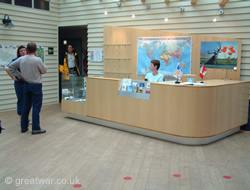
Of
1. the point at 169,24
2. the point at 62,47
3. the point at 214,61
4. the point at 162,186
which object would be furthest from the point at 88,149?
the point at 62,47

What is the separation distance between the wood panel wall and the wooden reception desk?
3.30 metres

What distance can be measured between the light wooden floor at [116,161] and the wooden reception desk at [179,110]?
208mm

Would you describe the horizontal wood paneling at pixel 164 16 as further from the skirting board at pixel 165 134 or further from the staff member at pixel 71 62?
the skirting board at pixel 165 134

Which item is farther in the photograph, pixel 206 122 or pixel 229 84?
pixel 229 84

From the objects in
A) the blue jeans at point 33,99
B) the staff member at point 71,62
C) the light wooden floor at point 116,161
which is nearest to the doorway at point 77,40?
the staff member at point 71,62

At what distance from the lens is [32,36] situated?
9.41 metres

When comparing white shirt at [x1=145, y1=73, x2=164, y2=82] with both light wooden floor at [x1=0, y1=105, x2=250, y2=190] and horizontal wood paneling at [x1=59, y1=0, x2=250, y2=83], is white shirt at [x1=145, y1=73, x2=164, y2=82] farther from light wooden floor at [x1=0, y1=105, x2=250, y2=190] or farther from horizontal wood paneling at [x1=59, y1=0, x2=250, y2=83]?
horizontal wood paneling at [x1=59, y1=0, x2=250, y2=83]

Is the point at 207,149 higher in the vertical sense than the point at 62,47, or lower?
lower

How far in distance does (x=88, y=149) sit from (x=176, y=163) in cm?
161

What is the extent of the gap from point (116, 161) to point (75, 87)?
3.39 metres

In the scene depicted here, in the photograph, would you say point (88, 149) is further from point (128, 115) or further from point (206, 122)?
point (206, 122)

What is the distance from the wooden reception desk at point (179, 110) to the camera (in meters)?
5.38

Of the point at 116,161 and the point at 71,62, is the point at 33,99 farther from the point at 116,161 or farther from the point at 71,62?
the point at 71,62

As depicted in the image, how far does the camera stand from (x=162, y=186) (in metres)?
3.73
